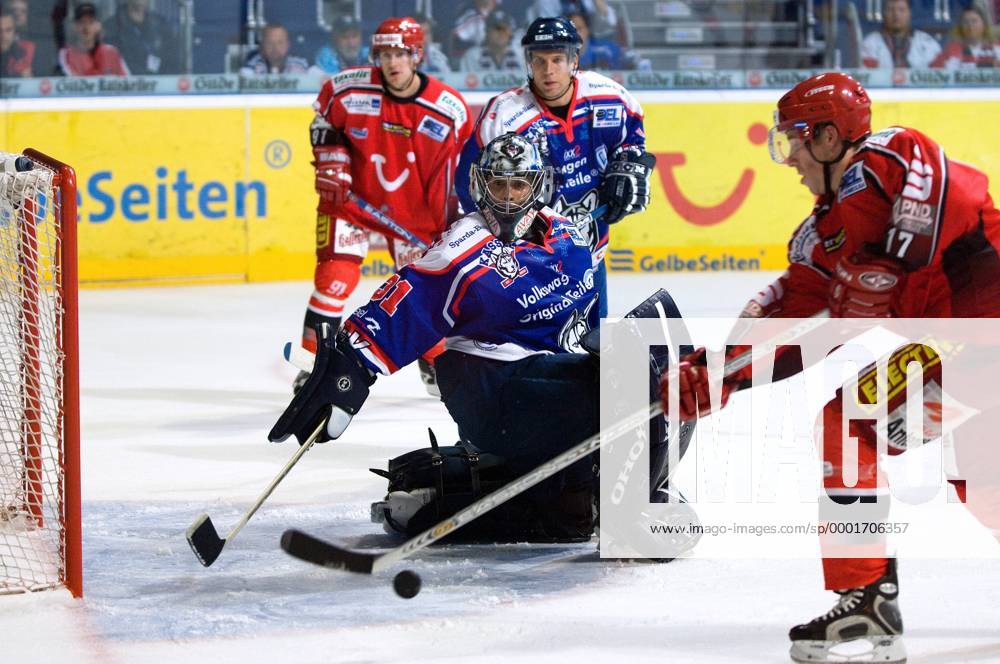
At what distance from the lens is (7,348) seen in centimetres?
359

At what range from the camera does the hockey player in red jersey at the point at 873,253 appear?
263 centimetres

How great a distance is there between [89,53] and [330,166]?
9.63 feet

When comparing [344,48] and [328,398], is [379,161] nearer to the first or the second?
[328,398]

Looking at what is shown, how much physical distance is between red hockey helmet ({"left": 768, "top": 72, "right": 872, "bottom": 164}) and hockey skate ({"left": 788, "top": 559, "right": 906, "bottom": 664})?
2.59 feet

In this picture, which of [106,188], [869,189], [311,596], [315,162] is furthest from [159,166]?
[869,189]

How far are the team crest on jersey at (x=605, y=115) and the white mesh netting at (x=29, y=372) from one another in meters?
2.00

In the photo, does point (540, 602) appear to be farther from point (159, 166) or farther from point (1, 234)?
point (159, 166)

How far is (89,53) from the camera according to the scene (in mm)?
7863

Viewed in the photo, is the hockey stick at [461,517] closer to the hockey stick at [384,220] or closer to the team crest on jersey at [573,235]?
the team crest on jersey at [573,235]

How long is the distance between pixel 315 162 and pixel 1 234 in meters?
2.15

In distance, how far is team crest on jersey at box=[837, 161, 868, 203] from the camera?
268cm

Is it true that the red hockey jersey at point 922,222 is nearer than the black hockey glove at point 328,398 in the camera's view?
Yes

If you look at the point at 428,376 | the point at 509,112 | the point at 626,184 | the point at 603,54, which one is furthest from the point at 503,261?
the point at 603,54

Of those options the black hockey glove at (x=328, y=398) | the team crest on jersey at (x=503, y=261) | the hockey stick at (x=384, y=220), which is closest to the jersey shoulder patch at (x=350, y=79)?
the hockey stick at (x=384, y=220)
